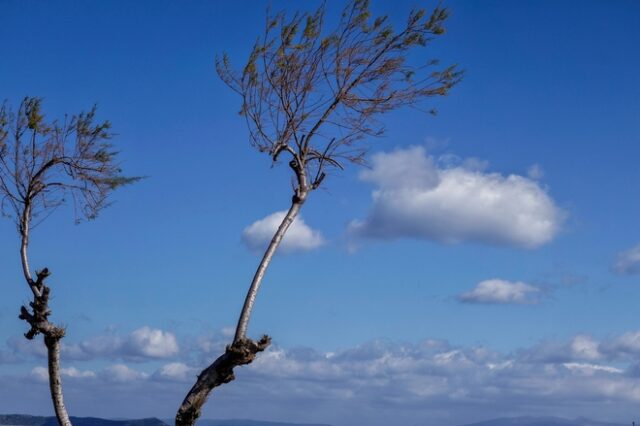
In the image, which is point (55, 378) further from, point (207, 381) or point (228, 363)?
point (228, 363)

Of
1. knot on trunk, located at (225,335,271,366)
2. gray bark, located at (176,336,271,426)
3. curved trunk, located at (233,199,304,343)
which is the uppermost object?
curved trunk, located at (233,199,304,343)

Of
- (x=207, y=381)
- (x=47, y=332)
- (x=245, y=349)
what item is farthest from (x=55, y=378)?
(x=245, y=349)

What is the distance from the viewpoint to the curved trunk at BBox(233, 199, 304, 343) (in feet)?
55.9

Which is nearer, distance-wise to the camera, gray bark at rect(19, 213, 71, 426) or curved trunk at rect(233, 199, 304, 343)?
curved trunk at rect(233, 199, 304, 343)

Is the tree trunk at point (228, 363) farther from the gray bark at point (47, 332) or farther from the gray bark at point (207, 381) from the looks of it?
the gray bark at point (47, 332)

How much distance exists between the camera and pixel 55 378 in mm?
21422

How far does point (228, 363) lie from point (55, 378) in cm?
703

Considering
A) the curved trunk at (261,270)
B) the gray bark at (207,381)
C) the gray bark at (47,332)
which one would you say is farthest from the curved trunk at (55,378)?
the curved trunk at (261,270)

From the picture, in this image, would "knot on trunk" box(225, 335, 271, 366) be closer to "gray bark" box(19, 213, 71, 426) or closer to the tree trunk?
the tree trunk

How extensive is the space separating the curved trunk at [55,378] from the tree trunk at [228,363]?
18.4 ft

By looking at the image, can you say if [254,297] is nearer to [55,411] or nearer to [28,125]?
[55,411]

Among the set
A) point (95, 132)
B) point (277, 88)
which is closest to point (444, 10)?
point (277, 88)

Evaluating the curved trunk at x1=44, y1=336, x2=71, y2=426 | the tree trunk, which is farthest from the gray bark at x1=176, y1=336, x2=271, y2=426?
the curved trunk at x1=44, y1=336, x2=71, y2=426

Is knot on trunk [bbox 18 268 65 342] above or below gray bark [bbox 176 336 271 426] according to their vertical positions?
above
